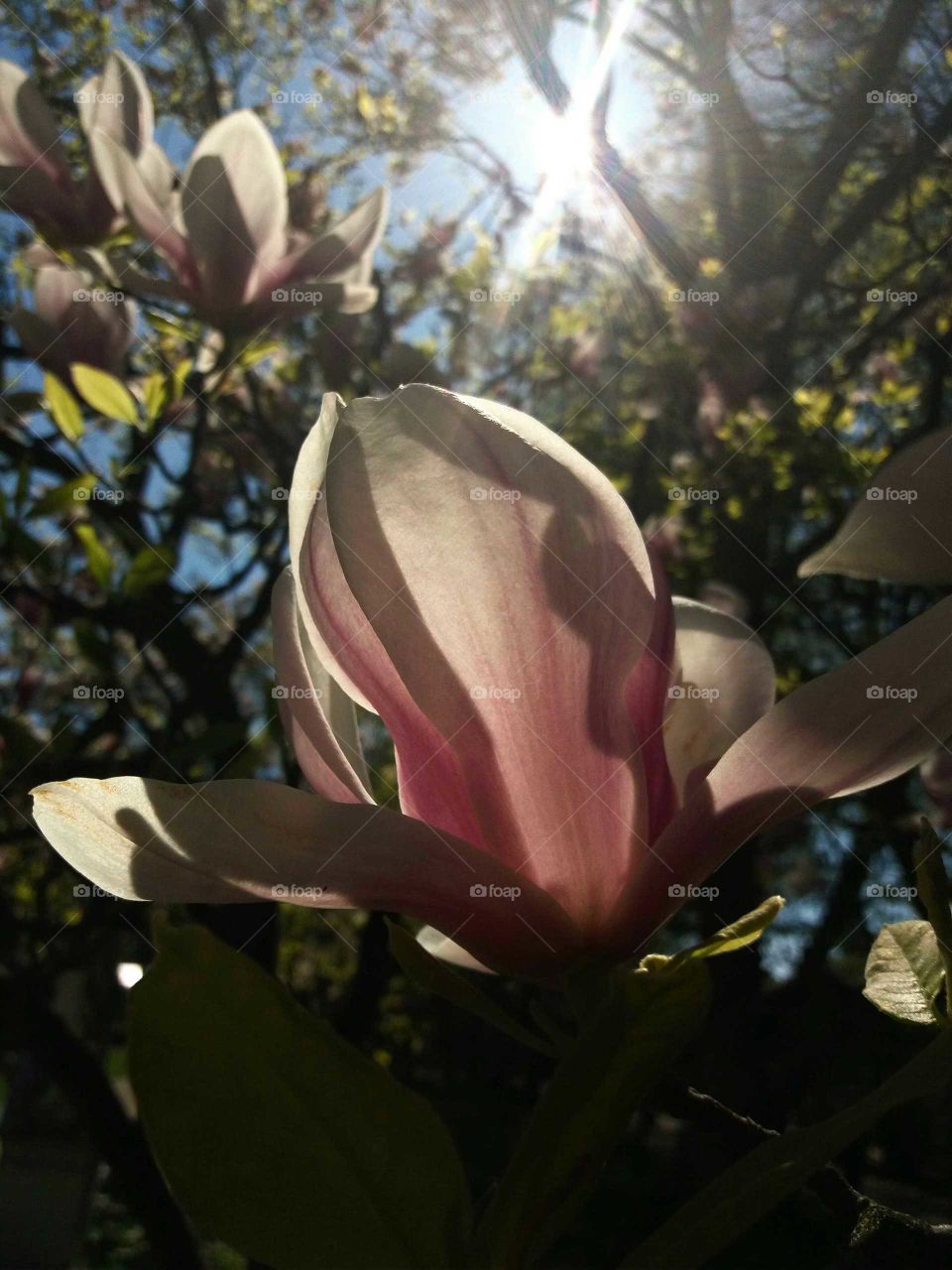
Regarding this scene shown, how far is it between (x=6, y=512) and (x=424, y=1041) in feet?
6.79

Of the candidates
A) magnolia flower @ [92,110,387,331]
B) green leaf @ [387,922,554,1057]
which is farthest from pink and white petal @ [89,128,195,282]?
green leaf @ [387,922,554,1057]

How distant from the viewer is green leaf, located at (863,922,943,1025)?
0.28 metres

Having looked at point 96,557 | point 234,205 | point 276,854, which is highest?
point 234,205

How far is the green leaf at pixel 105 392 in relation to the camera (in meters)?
1.03

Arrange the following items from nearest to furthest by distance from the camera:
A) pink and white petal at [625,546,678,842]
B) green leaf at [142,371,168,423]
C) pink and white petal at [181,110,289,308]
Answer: pink and white petal at [625,546,678,842], pink and white petal at [181,110,289,308], green leaf at [142,371,168,423]

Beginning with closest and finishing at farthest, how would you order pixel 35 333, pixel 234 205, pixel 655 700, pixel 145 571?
pixel 655 700 < pixel 234 205 < pixel 145 571 < pixel 35 333

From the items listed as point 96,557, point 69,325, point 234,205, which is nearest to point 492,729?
point 234,205

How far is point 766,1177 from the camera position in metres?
0.20

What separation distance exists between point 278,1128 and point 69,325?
4.14 ft

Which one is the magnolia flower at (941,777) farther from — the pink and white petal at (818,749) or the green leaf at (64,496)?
the green leaf at (64,496)

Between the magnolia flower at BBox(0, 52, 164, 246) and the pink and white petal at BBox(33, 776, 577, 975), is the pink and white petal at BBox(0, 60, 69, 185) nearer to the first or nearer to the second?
the magnolia flower at BBox(0, 52, 164, 246)

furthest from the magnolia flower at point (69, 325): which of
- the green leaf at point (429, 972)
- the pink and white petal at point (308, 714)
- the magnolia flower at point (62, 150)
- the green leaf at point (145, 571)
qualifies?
the green leaf at point (429, 972)

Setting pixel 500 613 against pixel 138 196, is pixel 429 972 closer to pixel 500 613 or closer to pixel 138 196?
pixel 500 613

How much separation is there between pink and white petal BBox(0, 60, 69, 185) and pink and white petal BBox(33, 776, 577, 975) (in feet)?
3.35
